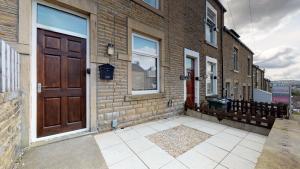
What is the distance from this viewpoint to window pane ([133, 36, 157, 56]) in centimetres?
446

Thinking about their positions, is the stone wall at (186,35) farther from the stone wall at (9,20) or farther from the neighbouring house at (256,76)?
the neighbouring house at (256,76)

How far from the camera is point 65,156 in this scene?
2.32 meters

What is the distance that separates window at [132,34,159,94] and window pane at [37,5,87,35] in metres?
1.51

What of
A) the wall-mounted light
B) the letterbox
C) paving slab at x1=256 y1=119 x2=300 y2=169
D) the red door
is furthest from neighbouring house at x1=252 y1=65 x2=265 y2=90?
the letterbox

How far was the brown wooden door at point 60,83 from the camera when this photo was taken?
283 centimetres

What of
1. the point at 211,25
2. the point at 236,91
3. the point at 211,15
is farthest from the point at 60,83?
the point at 236,91

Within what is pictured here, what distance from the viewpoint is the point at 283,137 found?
259cm

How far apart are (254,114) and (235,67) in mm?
7411

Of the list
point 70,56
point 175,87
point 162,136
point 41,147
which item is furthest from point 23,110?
point 175,87

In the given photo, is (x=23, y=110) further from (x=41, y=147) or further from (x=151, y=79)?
(x=151, y=79)

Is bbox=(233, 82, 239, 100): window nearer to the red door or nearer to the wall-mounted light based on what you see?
the red door

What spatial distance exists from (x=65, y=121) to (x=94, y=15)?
250cm

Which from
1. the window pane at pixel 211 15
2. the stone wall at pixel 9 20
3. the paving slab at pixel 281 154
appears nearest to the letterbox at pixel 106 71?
the stone wall at pixel 9 20

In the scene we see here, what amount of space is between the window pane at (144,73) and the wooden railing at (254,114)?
2.27 meters
